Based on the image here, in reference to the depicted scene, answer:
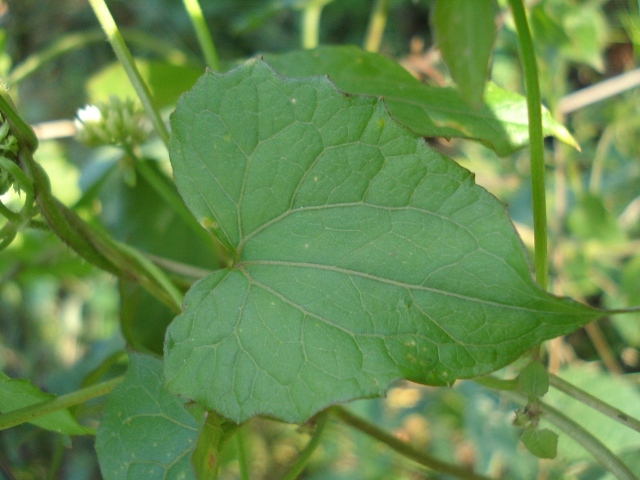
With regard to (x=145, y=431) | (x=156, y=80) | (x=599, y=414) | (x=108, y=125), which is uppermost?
(x=156, y=80)

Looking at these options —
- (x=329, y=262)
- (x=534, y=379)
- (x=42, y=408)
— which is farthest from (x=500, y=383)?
(x=42, y=408)

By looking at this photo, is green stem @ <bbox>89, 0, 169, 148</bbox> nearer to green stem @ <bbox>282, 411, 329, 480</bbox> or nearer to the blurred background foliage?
the blurred background foliage

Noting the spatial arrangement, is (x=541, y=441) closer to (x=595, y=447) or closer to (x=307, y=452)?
(x=595, y=447)

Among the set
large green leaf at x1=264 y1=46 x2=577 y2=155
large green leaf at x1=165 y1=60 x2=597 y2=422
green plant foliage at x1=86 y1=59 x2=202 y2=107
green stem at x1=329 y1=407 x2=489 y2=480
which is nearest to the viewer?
large green leaf at x1=165 y1=60 x2=597 y2=422

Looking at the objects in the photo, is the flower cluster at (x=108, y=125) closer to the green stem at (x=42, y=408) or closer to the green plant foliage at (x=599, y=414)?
the green stem at (x=42, y=408)

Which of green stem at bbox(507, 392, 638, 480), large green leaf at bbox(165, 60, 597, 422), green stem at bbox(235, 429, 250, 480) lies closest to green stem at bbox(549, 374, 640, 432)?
green stem at bbox(507, 392, 638, 480)

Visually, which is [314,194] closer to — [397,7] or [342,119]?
[342,119]

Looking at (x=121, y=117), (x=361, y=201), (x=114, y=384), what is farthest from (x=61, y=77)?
(x=361, y=201)
